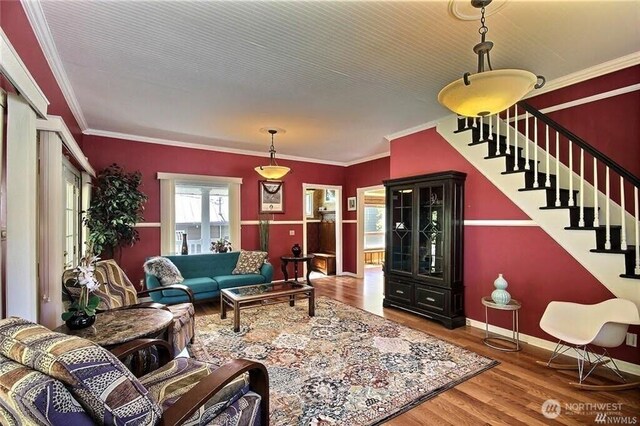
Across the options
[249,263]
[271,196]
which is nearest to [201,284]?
[249,263]

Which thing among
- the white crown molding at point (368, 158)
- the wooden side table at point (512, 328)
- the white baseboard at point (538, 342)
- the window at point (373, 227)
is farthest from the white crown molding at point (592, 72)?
the window at point (373, 227)

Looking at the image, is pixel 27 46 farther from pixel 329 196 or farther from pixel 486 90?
pixel 329 196

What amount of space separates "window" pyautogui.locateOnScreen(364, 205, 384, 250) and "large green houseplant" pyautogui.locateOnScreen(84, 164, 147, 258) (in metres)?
5.59

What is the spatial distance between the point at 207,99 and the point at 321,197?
5090mm

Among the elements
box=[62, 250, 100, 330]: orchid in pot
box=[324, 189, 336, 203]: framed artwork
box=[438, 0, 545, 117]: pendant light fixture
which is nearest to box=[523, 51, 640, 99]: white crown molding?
box=[438, 0, 545, 117]: pendant light fixture

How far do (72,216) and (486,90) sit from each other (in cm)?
459

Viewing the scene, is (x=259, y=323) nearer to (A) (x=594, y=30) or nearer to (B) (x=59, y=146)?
(B) (x=59, y=146)

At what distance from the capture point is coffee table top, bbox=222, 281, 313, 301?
3.68 m

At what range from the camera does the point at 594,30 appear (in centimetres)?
226

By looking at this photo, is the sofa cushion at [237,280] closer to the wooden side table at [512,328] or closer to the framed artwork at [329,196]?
the wooden side table at [512,328]

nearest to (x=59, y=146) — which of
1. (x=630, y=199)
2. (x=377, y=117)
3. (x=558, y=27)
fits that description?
(x=377, y=117)

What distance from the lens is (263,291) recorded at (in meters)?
3.92

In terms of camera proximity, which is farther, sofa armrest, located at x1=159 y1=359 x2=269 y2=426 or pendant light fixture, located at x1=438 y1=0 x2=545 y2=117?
pendant light fixture, located at x1=438 y1=0 x2=545 y2=117

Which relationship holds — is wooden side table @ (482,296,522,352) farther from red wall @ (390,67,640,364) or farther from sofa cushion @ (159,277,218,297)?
sofa cushion @ (159,277,218,297)
